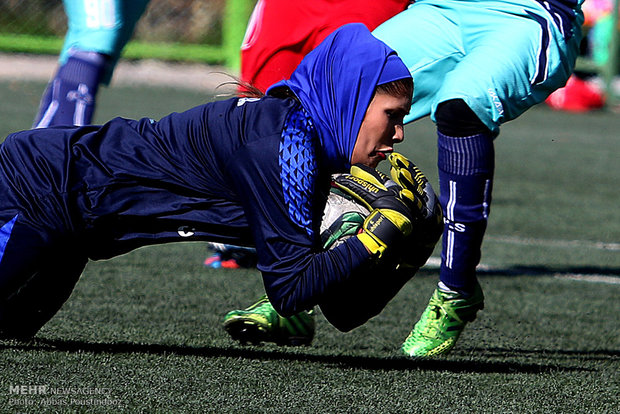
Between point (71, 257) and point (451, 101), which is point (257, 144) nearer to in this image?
point (71, 257)

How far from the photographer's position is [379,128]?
9.88ft

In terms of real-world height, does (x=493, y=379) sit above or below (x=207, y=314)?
above

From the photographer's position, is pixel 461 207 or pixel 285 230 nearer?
pixel 285 230

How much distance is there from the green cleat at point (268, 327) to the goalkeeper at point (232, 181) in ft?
1.36

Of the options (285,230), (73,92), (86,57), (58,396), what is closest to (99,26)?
(86,57)

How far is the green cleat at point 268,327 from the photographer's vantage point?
11.5 feet

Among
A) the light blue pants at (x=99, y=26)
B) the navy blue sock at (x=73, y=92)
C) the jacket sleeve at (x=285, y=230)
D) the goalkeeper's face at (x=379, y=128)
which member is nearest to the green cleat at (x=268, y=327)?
the jacket sleeve at (x=285, y=230)

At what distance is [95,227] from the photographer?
3.12 meters

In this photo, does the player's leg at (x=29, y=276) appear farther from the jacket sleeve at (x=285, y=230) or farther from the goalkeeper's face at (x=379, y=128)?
the goalkeeper's face at (x=379, y=128)

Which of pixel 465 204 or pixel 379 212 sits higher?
pixel 379 212

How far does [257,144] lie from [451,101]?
0.94m

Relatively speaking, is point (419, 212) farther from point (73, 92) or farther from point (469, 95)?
point (73, 92)

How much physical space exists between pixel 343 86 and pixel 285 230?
0.40 m

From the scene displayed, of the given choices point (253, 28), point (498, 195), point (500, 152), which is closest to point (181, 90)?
point (500, 152)
